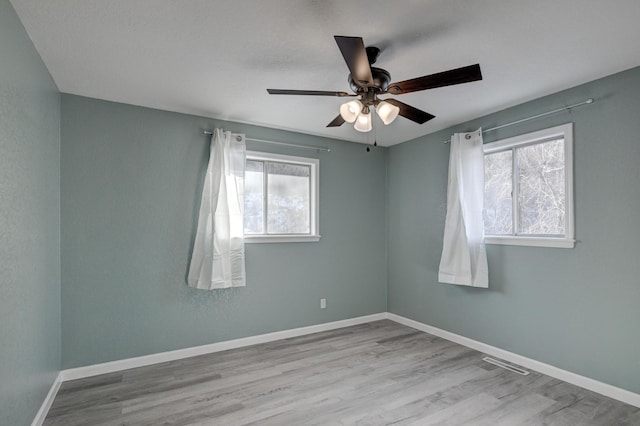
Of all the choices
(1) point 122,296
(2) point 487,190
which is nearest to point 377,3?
(2) point 487,190

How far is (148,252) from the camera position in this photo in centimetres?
328

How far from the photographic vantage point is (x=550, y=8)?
1.84 metres

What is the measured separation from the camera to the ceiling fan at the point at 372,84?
180 cm

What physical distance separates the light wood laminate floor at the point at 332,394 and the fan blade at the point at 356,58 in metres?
2.22

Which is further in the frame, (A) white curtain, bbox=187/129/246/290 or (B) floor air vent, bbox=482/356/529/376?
(A) white curtain, bbox=187/129/246/290

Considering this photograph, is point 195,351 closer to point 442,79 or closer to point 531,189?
point 442,79

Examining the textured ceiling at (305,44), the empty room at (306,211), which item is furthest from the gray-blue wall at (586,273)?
the textured ceiling at (305,44)

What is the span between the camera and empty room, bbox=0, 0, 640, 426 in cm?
199

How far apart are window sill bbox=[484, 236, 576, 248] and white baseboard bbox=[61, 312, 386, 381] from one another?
6.59 ft

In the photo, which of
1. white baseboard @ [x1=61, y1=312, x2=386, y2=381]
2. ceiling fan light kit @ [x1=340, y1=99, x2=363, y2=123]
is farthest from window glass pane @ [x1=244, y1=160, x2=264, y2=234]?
ceiling fan light kit @ [x1=340, y1=99, x2=363, y2=123]

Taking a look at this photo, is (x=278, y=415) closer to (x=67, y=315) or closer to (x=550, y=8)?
(x=67, y=315)

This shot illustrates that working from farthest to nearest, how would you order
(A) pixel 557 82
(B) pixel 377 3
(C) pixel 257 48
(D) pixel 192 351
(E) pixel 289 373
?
Result: (D) pixel 192 351 → (E) pixel 289 373 → (A) pixel 557 82 → (C) pixel 257 48 → (B) pixel 377 3

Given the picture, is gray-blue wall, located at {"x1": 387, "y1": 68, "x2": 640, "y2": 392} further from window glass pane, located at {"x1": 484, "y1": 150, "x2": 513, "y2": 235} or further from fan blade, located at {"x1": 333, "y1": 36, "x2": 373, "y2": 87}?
fan blade, located at {"x1": 333, "y1": 36, "x2": 373, "y2": 87}

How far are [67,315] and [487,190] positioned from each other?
4.15 m
